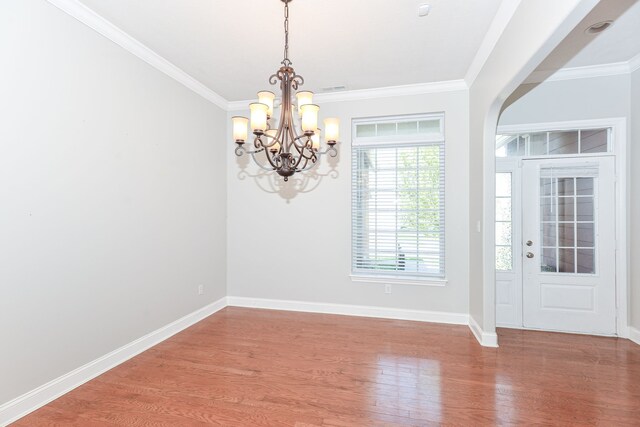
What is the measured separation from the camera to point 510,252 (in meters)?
3.83

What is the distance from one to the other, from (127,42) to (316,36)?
1.76 metres

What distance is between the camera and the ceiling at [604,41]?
247 cm

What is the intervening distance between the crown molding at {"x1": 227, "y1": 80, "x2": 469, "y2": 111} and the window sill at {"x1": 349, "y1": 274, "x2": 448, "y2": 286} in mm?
2380

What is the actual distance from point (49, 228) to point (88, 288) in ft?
1.96

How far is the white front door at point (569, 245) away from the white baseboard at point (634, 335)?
0.14m

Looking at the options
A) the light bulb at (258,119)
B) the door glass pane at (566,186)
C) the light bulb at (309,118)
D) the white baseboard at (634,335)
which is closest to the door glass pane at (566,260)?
the door glass pane at (566,186)

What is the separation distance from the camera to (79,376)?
254 centimetres

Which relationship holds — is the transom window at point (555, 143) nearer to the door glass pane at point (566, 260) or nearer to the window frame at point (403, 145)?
the window frame at point (403, 145)

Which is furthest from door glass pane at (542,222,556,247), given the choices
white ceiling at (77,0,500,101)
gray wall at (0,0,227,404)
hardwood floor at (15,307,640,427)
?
gray wall at (0,0,227,404)

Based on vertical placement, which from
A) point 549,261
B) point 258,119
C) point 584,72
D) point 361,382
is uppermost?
point 584,72

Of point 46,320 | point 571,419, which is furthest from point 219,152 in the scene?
point 571,419

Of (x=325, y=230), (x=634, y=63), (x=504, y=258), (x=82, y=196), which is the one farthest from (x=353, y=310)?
(x=634, y=63)

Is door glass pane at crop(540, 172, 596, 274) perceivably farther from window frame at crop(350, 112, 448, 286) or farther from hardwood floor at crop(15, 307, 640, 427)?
window frame at crop(350, 112, 448, 286)

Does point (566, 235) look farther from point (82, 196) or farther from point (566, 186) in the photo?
point (82, 196)
